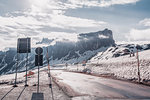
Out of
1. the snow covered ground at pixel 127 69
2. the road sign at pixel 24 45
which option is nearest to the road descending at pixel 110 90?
the snow covered ground at pixel 127 69

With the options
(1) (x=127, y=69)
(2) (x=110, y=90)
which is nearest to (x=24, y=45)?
(2) (x=110, y=90)

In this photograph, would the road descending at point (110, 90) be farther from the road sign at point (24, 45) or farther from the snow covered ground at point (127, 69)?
the road sign at point (24, 45)

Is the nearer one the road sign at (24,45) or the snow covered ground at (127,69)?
the road sign at (24,45)

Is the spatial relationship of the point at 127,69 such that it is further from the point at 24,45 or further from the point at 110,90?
the point at 24,45

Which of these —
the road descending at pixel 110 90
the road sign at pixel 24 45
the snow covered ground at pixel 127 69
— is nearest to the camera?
the road descending at pixel 110 90

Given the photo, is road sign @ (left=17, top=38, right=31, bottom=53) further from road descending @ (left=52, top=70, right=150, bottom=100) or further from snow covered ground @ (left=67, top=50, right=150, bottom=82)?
snow covered ground @ (left=67, top=50, right=150, bottom=82)

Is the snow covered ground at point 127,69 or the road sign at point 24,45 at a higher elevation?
the road sign at point 24,45

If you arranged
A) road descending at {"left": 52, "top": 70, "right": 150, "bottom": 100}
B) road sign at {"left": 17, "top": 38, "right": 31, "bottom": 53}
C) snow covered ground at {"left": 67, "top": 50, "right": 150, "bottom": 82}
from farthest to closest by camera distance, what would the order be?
snow covered ground at {"left": 67, "top": 50, "right": 150, "bottom": 82}, road sign at {"left": 17, "top": 38, "right": 31, "bottom": 53}, road descending at {"left": 52, "top": 70, "right": 150, "bottom": 100}

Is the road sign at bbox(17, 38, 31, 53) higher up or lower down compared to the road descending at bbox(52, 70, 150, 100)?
higher up

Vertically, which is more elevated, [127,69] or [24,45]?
[24,45]

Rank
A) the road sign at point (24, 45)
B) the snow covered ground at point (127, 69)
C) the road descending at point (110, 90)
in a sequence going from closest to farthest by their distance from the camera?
1. the road descending at point (110, 90)
2. the road sign at point (24, 45)
3. the snow covered ground at point (127, 69)

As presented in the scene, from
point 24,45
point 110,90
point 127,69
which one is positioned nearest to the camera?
point 110,90

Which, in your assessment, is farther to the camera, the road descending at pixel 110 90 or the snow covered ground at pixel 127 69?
the snow covered ground at pixel 127 69

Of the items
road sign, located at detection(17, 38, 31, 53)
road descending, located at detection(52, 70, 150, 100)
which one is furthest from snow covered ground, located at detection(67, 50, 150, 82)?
road sign, located at detection(17, 38, 31, 53)
